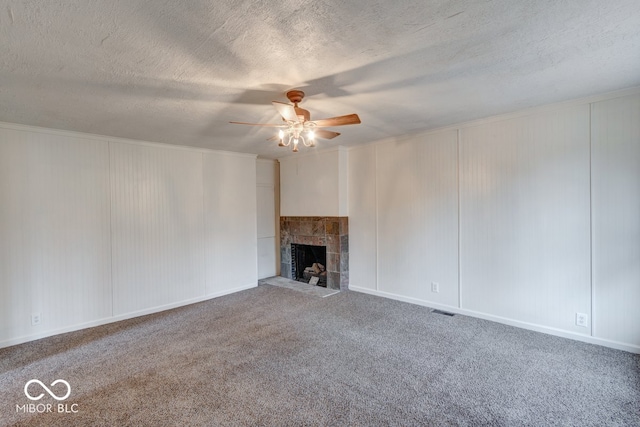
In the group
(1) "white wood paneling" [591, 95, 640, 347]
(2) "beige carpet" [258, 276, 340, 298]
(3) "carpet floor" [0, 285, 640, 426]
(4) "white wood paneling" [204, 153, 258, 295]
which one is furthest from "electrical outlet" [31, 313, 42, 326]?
(1) "white wood paneling" [591, 95, 640, 347]

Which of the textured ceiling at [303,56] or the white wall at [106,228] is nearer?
the textured ceiling at [303,56]

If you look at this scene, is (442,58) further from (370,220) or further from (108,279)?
(108,279)

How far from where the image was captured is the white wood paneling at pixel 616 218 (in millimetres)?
2793

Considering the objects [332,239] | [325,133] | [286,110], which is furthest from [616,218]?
[332,239]

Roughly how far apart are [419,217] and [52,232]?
4652 mm

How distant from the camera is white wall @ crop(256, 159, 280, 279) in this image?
19.9ft

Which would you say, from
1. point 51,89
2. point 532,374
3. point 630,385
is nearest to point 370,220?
point 532,374

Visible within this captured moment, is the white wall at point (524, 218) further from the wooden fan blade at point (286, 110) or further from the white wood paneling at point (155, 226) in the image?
the white wood paneling at point (155, 226)

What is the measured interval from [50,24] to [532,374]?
411cm

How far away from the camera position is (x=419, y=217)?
14.1ft

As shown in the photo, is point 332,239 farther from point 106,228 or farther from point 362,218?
point 106,228

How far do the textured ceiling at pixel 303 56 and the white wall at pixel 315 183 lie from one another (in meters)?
1.89

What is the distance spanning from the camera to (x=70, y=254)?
363cm

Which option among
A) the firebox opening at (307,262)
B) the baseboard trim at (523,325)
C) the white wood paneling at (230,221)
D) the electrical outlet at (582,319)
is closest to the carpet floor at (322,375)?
the baseboard trim at (523,325)
